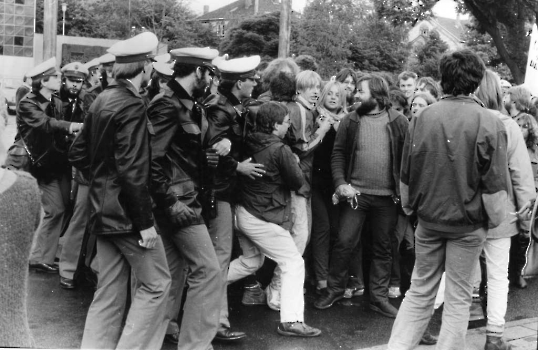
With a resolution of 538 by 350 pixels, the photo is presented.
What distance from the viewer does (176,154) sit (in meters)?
→ 4.42

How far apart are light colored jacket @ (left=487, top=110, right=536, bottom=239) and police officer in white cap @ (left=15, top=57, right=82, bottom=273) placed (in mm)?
3426

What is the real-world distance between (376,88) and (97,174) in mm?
2568

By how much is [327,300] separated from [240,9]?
6200cm

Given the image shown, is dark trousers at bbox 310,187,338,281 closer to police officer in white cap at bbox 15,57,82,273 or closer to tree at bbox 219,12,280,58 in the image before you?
police officer in white cap at bbox 15,57,82,273

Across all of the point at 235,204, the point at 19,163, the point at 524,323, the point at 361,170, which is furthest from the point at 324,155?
the point at 19,163

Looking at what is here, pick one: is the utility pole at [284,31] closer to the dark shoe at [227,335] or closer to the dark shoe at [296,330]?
the dark shoe at [296,330]

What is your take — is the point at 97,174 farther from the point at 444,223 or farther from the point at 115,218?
the point at 444,223

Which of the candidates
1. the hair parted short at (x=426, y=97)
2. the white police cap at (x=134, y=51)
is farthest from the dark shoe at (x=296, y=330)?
the hair parted short at (x=426, y=97)

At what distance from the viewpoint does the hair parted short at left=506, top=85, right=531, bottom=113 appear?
255 inches

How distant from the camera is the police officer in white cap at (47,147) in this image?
617 cm

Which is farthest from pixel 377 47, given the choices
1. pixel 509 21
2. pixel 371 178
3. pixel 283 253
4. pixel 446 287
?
pixel 446 287

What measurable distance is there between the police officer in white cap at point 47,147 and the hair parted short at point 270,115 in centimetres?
169

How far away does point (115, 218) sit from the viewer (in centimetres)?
396

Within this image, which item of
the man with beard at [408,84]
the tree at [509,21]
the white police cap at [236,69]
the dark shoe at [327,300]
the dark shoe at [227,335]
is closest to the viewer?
the dark shoe at [227,335]
